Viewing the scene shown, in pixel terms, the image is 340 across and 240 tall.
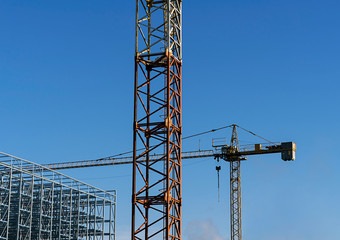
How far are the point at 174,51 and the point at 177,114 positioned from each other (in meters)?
6.67

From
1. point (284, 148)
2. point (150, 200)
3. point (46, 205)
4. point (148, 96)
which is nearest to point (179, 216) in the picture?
point (150, 200)

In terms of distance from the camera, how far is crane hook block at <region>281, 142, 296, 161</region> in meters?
116

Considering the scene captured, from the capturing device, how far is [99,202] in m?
92.0

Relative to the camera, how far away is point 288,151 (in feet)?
383

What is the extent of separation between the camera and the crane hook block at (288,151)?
115625 mm

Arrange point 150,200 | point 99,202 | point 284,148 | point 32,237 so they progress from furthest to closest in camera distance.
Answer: point 284,148 → point 99,202 → point 32,237 → point 150,200

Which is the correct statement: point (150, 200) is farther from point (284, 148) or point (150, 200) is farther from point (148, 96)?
point (284, 148)

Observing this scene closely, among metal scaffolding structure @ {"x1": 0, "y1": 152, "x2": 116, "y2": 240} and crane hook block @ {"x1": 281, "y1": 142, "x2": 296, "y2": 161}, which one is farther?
crane hook block @ {"x1": 281, "y1": 142, "x2": 296, "y2": 161}

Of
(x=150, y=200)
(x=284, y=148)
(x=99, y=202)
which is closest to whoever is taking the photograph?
(x=150, y=200)

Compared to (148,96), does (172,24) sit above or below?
above

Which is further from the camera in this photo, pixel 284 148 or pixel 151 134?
pixel 284 148

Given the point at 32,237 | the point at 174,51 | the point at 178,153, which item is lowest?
the point at 32,237

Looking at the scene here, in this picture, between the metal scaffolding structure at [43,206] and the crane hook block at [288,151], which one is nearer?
the metal scaffolding structure at [43,206]

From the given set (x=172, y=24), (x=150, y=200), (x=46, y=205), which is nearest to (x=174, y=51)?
(x=172, y=24)
